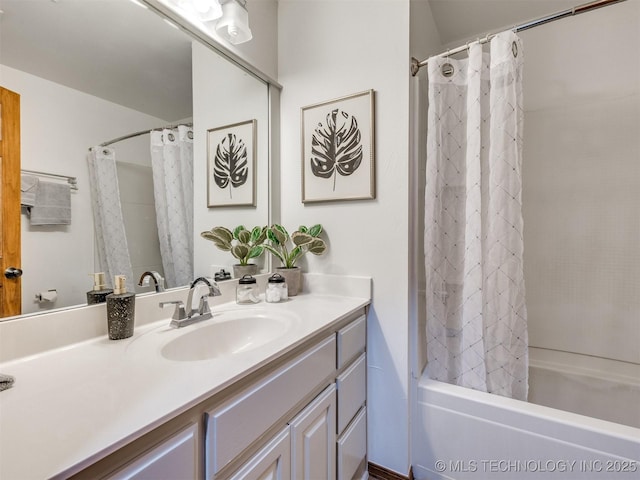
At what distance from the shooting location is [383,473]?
1352 millimetres

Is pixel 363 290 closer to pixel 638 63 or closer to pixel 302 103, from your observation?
pixel 302 103

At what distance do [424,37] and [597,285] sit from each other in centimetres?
169

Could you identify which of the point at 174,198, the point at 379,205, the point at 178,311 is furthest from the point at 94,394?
the point at 379,205

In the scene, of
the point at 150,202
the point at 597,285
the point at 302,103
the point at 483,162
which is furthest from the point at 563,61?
the point at 150,202

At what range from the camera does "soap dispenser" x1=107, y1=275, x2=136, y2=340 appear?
842mm

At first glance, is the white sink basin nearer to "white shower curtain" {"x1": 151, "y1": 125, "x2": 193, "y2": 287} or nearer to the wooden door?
"white shower curtain" {"x1": 151, "y1": 125, "x2": 193, "y2": 287}

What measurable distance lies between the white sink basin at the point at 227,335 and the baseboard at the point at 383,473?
874 mm

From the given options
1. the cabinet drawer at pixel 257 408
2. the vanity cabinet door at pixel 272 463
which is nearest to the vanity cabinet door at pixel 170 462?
the cabinet drawer at pixel 257 408

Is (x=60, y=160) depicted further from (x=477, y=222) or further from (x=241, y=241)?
(x=477, y=222)

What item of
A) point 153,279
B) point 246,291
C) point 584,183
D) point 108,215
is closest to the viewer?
point 108,215

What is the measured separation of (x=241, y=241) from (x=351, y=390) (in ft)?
2.71

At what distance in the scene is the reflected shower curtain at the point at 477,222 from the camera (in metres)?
1.17

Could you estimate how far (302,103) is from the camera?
1562 millimetres

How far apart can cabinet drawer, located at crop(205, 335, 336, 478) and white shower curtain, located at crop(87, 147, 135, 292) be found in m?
0.61
